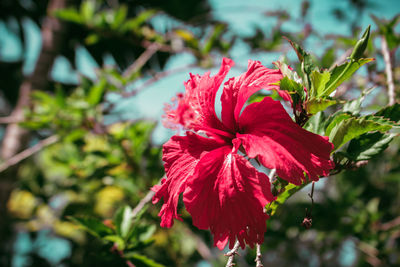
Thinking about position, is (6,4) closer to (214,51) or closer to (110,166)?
(214,51)

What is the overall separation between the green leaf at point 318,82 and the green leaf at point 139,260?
2.21 feet

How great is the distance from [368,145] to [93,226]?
2.67 ft

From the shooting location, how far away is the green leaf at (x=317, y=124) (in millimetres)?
702

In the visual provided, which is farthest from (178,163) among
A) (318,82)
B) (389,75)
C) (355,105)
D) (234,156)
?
(389,75)

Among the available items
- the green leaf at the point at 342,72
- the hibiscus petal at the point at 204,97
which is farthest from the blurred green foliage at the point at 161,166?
the hibiscus petal at the point at 204,97

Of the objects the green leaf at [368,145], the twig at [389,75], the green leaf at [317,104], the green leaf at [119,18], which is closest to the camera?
the green leaf at [317,104]

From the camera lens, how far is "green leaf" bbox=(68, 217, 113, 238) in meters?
0.85

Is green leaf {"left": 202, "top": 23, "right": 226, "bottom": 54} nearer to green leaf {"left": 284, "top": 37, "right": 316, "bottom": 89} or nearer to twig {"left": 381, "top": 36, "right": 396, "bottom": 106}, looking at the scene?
twig {"left": 381, "top": 36, "right": 396, "bottom": 106}

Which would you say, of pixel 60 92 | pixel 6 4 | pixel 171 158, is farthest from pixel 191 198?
pixel 6 4

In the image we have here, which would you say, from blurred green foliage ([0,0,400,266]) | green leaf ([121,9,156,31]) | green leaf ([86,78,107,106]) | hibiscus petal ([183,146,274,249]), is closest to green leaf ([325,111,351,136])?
blurred green foliage ([0,0,400,266])

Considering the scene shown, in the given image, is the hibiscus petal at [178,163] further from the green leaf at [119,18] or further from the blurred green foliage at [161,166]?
the green leaf at [119,18]

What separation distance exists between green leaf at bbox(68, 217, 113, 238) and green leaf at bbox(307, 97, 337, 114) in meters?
0.72

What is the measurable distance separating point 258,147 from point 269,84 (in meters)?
0.15

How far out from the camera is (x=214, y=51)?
2.33m
